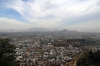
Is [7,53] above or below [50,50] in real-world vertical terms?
above

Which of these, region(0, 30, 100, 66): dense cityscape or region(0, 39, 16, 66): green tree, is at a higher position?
region(0, 39, 16, 66): green tree

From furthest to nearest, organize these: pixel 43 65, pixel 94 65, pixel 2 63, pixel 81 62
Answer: pixel 43 65, pixel 81 62, pixel 94 65, pixel 2 63

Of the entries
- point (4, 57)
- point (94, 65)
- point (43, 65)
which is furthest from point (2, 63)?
point (43, 65)

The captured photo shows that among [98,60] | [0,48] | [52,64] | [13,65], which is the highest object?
[0,48]

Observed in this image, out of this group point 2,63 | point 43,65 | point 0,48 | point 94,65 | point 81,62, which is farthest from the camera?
point 43,65

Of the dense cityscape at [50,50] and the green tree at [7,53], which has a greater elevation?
the green tree at [7,53]

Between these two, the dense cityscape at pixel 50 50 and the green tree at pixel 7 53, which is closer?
the green tree at pixel 7 53

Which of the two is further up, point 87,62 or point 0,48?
point 0,48

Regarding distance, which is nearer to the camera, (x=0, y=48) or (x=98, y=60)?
(x=0, y=48)

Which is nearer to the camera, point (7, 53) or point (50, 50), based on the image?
point (7, 53)

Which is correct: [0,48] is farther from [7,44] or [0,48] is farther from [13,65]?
[13,65]

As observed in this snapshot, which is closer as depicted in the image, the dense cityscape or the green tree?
the green tree
